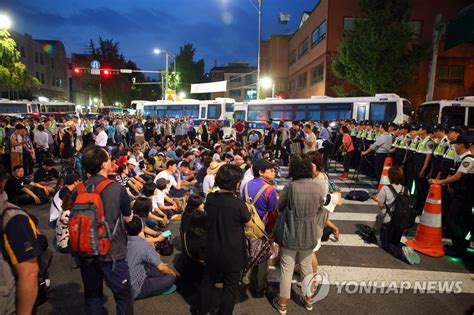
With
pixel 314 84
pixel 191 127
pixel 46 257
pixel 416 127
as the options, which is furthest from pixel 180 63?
pixel 46 257

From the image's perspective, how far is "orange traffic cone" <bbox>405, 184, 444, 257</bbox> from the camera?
5430 millimetres

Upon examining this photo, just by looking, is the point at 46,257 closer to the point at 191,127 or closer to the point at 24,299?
the point at 24,299

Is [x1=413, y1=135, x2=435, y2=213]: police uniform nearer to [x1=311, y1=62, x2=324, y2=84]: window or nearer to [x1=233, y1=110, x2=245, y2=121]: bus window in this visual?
Answer: [x1=233, y1=110, x2=245, y2=121]: bus window

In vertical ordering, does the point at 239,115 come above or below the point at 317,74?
below

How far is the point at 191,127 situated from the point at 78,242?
16.5 m

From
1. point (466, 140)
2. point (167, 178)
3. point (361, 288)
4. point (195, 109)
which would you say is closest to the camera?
point (361, 288)

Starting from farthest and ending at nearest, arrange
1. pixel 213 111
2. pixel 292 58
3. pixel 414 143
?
pixel 292 58 → pixel 213 111 → pixel 414 143

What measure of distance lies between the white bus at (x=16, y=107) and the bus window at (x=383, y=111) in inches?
1212

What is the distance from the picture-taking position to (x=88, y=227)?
2.67 meters

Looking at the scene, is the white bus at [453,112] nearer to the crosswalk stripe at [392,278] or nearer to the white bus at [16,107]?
the crosswalk stripe at [392,278]

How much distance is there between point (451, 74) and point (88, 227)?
3122 cm

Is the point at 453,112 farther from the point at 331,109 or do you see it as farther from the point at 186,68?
the point at 186,68

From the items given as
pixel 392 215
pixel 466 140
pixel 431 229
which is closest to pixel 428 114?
pixel 466 140

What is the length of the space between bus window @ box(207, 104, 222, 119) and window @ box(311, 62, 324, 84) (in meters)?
10.2
